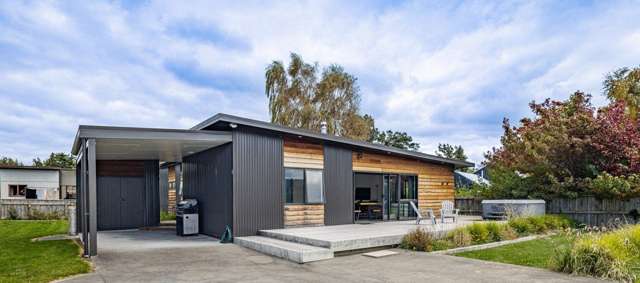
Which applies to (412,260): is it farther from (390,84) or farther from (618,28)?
(390,84)

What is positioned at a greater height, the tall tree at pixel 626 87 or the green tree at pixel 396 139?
the tall tree at pixel 626 87

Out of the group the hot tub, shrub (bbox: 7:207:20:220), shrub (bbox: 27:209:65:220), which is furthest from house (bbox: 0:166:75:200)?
the hot tub

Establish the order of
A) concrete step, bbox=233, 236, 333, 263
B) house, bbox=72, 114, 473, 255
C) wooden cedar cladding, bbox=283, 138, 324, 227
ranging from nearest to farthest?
concrete step, bbox=233, 236, 333, 263
house, bbox=72, 114, 473, 255
wooden cedar cladding, bbox=283, 138, 324, 227

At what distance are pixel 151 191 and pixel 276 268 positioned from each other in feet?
26.8

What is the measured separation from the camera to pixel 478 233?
9180 millimetres

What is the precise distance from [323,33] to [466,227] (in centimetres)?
783

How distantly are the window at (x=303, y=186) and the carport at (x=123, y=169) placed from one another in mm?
1916

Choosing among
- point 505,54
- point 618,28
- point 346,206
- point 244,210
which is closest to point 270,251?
point 244,210

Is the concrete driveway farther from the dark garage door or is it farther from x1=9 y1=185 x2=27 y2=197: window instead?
x1=9 y1=185 x2=27 y2=197: window

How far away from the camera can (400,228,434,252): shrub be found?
27.7 feet

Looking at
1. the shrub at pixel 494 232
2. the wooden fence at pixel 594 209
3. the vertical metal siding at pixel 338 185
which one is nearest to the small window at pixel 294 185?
the vertical metal siding at pixel 338 185

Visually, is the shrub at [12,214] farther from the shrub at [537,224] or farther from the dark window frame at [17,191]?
the shrub at [537,224]

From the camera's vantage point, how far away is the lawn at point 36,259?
606 cm

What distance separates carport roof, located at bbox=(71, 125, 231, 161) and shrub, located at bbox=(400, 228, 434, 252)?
4434 mm
